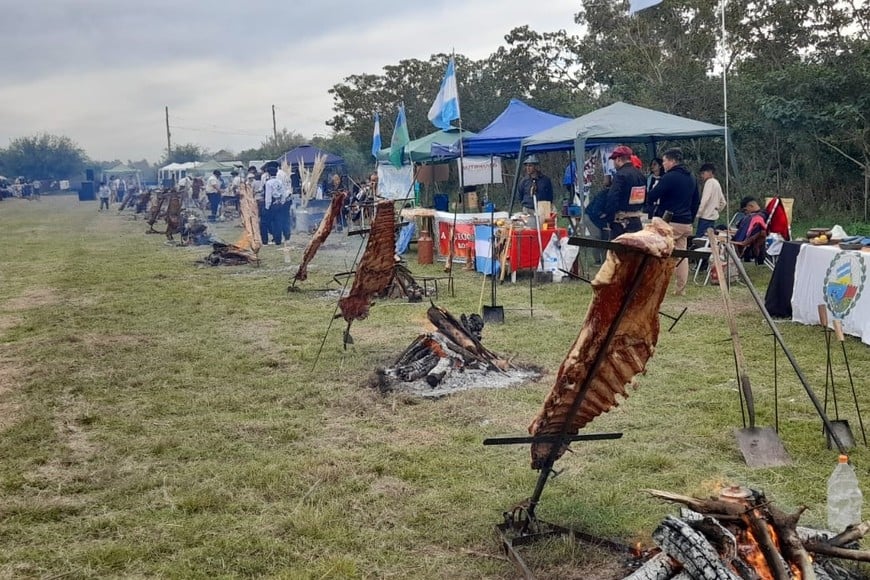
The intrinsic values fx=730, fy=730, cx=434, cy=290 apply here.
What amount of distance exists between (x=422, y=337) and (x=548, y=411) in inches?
153

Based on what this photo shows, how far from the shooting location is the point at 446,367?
663cm

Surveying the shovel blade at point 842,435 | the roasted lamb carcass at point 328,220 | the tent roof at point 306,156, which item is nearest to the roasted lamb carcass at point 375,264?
the roasted lamb carcass at point 328,220

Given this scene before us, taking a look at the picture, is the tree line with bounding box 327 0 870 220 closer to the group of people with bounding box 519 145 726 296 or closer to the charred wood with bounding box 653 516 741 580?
the group of people with bounding box 519 145 726 296

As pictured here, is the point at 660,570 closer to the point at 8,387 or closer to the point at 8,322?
the point at 8,387

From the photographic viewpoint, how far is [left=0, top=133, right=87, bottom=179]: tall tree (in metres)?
84.3

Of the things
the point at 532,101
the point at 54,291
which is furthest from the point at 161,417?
the point at 532,101

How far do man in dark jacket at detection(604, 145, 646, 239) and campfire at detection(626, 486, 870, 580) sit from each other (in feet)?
26.9

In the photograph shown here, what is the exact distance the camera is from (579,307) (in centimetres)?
1001

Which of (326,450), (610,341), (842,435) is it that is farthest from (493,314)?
(610,341)

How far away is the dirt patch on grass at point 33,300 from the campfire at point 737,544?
36.1 feet

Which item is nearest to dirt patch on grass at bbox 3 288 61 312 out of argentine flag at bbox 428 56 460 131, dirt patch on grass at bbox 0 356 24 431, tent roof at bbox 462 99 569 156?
dirt patch on grass at bbox 0 356 24 431

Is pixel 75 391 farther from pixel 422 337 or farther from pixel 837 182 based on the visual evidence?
pixel 837 182

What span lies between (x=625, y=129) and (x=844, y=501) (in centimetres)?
958

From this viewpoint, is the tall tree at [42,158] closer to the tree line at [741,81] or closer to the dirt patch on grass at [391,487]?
the tree line at [741,81]
